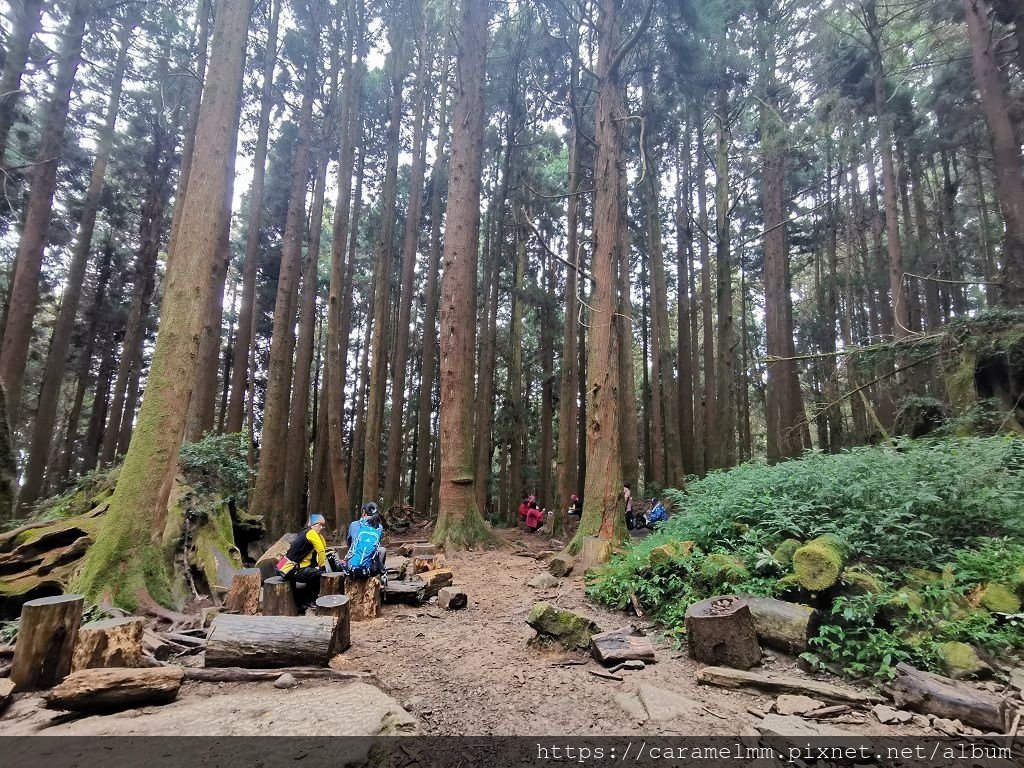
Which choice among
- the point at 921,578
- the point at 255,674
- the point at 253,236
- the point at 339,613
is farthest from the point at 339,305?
the point at 921,578

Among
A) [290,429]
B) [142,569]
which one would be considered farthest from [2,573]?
[290,429]

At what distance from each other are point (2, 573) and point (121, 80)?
1641cm

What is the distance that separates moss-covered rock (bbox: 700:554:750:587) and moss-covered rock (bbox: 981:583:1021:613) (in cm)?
179

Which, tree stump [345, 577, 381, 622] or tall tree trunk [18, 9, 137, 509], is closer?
tree stump [345, 577, 381, 622]

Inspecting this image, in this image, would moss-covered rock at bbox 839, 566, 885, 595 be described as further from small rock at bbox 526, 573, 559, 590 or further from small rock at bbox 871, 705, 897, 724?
small rock at bbox 526, 573, 559, 590

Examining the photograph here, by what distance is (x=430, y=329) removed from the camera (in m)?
17.2

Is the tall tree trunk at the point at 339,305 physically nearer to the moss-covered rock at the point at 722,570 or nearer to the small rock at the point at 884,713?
the moss-covered rock at the point at 722,570

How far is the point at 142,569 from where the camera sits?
5.53 metres

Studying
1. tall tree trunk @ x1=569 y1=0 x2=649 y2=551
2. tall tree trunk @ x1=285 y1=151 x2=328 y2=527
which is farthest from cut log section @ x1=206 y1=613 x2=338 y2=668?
tall tree trunk @ x1=285 y1=151 x2=328 y2=527

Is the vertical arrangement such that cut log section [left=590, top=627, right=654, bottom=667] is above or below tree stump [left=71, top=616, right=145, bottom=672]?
below

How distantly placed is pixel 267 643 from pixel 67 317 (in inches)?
589

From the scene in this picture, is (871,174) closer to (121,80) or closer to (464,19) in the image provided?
(464,19)

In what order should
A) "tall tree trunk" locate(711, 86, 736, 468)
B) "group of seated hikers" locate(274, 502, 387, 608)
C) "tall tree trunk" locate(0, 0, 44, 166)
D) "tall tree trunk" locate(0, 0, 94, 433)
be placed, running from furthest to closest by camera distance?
"tall tree trunk" locate(711, 86, 736, 468), "tall tree trunk" locate(0, 0, 94, 433), "tall tree trunk" locate(0, 0, 44, 166), "group of seated hikers" locate(274, 502, 387, 608)

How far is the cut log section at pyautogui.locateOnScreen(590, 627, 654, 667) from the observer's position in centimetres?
416
